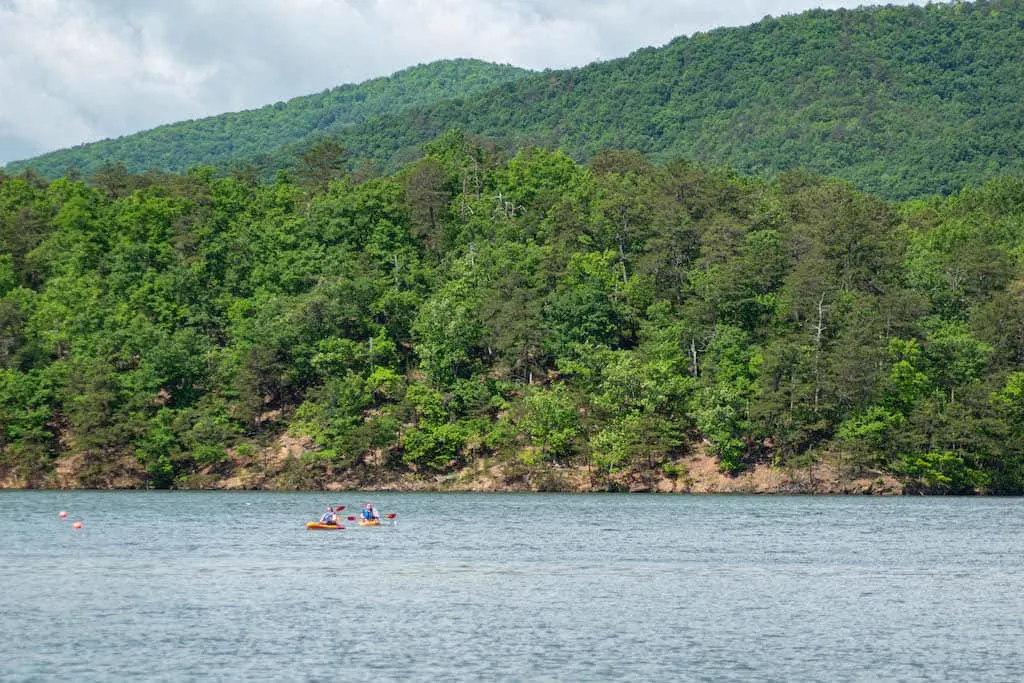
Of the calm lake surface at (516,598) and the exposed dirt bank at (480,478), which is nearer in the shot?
the calm lake surface at (516,598)

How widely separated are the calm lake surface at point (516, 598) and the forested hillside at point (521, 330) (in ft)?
82.2

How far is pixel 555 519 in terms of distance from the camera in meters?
90.8

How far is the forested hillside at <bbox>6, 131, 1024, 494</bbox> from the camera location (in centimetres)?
11769

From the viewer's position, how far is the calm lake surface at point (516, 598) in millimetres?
41156

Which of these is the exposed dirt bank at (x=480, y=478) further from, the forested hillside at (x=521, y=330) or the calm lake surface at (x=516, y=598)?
the calm lake surface at (x=516, y=598)

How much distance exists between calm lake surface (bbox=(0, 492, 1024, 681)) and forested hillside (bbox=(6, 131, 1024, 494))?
2507cm

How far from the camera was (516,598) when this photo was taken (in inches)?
2122

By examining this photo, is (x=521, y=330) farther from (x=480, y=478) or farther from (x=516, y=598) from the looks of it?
(x=516, y=598)

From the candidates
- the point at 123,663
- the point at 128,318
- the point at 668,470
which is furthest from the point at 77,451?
the point at 123,663

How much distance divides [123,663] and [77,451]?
90.6 m

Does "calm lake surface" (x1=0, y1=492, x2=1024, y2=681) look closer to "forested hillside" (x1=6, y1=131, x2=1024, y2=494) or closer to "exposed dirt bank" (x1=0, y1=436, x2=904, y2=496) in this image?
"exposed dirt bank" (x1=0, y1=436, x2=904, y2=496)

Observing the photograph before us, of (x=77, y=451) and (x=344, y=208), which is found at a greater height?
(x=344, y=208)

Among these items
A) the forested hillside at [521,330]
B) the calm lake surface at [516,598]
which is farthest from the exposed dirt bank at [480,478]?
the calm lake surface at [516,598]

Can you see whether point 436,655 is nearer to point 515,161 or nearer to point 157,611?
point 157,611
